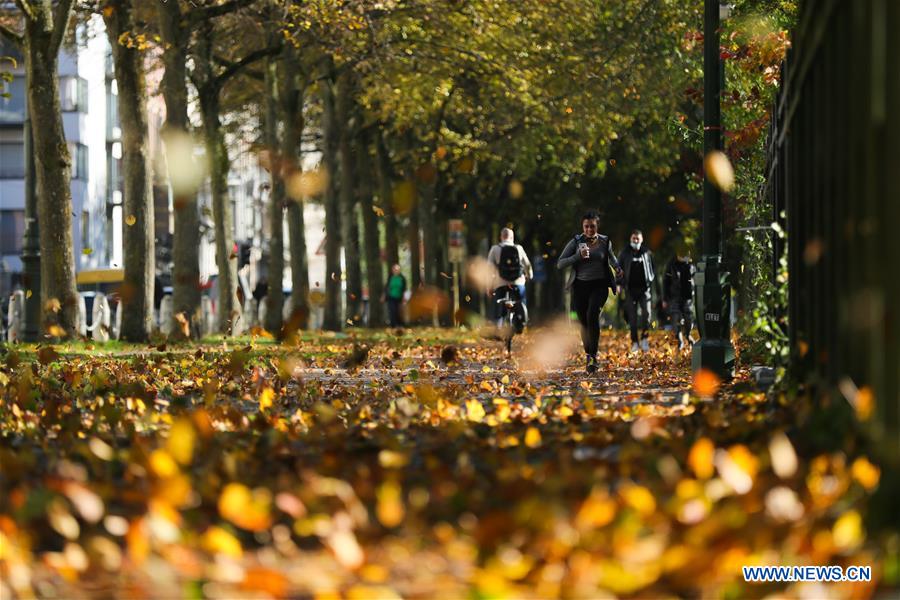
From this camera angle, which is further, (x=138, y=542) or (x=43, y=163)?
(x=43, y=163)

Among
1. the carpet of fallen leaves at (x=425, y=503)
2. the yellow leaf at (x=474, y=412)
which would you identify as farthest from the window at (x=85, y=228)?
the yellow leaf at (x=474, y=412)

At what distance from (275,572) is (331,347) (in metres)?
23.2

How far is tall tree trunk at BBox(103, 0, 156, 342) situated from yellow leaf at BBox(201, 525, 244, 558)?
69.5ft

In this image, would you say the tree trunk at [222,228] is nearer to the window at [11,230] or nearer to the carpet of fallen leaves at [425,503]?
the carpet of fallen leaves at [425,503]

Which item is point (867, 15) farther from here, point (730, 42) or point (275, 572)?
point (730, 42)

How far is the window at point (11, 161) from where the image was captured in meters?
71.3

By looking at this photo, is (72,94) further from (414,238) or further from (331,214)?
(331,214)

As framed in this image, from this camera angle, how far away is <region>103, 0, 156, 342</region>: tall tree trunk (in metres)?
27.1

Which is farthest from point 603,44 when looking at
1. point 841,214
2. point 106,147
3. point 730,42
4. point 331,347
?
point 106,147

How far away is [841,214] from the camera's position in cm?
867

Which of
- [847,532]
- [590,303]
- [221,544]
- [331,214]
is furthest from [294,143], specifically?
[847,532]

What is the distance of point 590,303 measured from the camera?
19781 mm

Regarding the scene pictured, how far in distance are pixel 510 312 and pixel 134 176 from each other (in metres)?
6.09

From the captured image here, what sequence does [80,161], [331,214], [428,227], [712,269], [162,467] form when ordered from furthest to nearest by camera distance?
[80,161]
[428,227]
[331,214]
[712,269]
[162,467]
